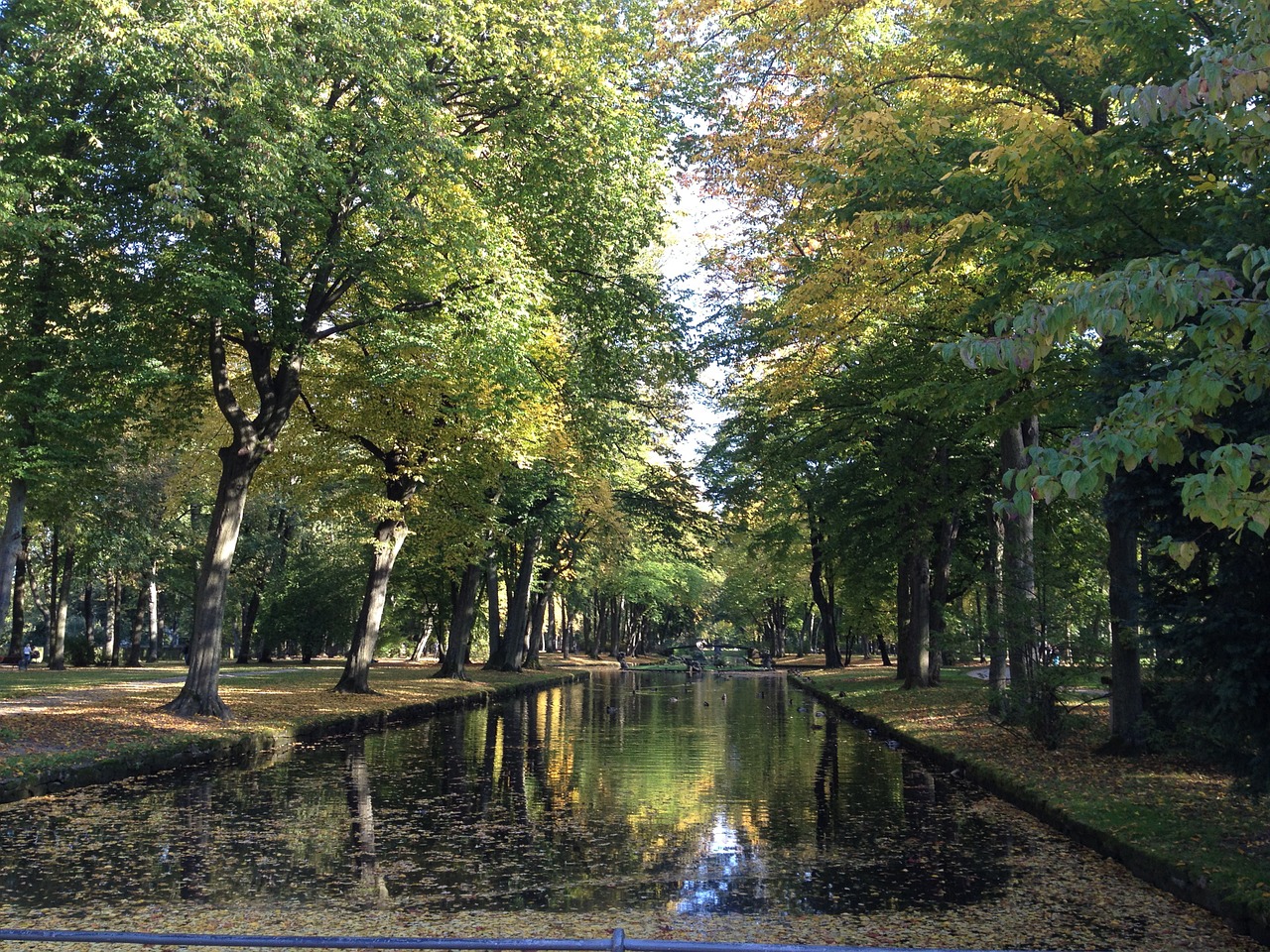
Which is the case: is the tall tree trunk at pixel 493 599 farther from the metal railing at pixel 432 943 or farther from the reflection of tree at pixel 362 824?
the metal railing at pixel 432 943

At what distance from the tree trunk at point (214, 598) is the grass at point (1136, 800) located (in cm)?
1219

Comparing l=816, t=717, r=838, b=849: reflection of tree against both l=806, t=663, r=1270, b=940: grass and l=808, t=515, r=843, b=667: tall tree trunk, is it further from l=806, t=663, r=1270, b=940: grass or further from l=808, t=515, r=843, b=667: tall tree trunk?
l=808, t=515, r=843, b=667: tall tree trunk

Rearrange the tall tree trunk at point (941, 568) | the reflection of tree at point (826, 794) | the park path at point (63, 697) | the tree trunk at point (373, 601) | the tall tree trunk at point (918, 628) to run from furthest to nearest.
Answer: the tall tree trunk at point (941, 568) < the tall tree trunk at point (918, 628) < the tree trunk at point (373, 601) < the park path at point (63, 697) < the reflection of tree at point (826, 794)

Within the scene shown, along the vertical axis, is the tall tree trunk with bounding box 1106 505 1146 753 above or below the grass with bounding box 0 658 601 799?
above

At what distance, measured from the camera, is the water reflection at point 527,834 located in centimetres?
741

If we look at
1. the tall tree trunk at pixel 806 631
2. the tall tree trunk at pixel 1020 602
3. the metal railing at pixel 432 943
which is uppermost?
the tall tree trunk at pixel 1020 602

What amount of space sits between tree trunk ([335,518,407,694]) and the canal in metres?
9.83

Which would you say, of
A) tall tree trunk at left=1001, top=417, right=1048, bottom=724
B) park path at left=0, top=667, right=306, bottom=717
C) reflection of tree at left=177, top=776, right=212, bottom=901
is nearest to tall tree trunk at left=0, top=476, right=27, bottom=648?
park path at left=0, top=667, right=306, bottom=717

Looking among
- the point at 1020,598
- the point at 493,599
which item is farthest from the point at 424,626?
the point at 1020,598

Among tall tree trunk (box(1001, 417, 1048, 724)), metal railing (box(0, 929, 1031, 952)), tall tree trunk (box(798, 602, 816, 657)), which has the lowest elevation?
tall tree trunk (box(798, 602, 816, 657))

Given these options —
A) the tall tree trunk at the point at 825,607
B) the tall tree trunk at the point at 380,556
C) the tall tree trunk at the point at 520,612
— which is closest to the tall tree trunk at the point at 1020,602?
the tall tree trunk at the point at 380,556

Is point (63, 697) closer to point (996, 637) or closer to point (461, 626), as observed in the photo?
point (461, 626)

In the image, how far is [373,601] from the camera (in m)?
25.2

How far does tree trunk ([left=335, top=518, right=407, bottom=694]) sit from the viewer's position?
2494cm
